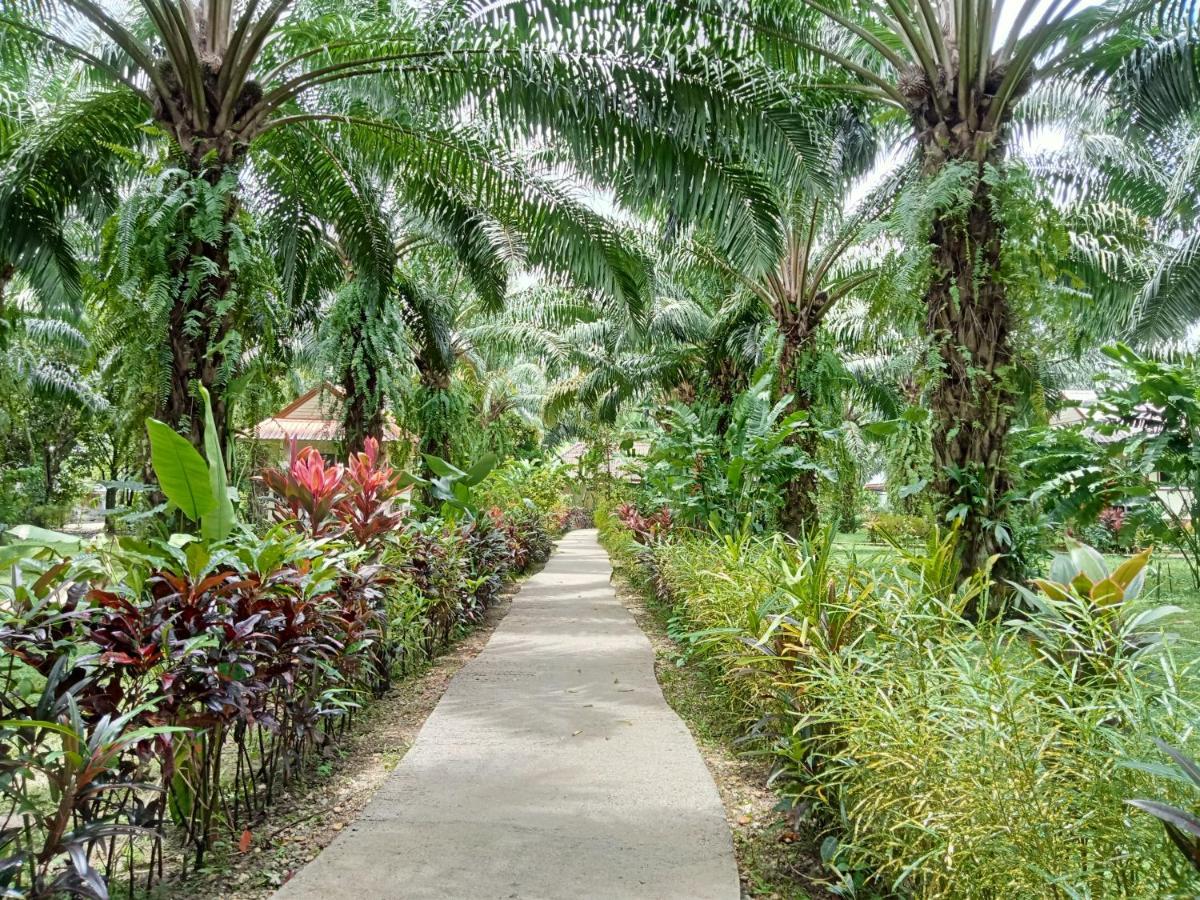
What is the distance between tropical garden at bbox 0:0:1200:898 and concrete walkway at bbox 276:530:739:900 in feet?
1.45

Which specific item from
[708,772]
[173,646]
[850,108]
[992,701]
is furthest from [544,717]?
[850,108]

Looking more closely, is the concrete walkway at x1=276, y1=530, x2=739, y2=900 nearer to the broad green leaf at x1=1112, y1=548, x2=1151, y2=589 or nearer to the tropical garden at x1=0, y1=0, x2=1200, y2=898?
the tropical garden at x1=0, y1=0, x2=1200, y2=898

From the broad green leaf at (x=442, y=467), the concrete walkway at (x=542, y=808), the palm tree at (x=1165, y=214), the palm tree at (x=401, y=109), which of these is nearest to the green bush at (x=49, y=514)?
the broad green leaf at (x=442, y=467)

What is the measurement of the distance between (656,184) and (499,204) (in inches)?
63.5

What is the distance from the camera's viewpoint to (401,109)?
770 centimetres

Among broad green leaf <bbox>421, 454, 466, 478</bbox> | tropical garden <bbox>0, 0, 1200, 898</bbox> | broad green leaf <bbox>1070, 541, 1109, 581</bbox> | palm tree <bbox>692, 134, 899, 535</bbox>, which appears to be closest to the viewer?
tropical garden <bbox>0, 0, 1200, 898</bbox>

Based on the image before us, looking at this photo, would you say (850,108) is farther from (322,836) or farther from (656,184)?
(322,836)

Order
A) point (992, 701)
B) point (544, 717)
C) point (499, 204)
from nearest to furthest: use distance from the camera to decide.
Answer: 1. point (992, 701)
2. point (544, 717)
3. point (499, 204)

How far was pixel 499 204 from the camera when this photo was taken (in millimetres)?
7746

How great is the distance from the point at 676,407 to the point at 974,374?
4865 mm

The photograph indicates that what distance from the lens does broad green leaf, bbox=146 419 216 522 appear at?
3639mm

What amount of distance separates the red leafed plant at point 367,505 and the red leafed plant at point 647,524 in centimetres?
614

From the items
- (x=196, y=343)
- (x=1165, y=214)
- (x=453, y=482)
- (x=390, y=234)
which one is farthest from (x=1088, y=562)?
(x=1165, y=214)

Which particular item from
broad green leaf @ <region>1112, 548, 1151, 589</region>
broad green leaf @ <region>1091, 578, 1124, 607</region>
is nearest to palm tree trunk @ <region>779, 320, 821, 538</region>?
broad green leaf @ <region>1112, 548, 1151, 589</region>
